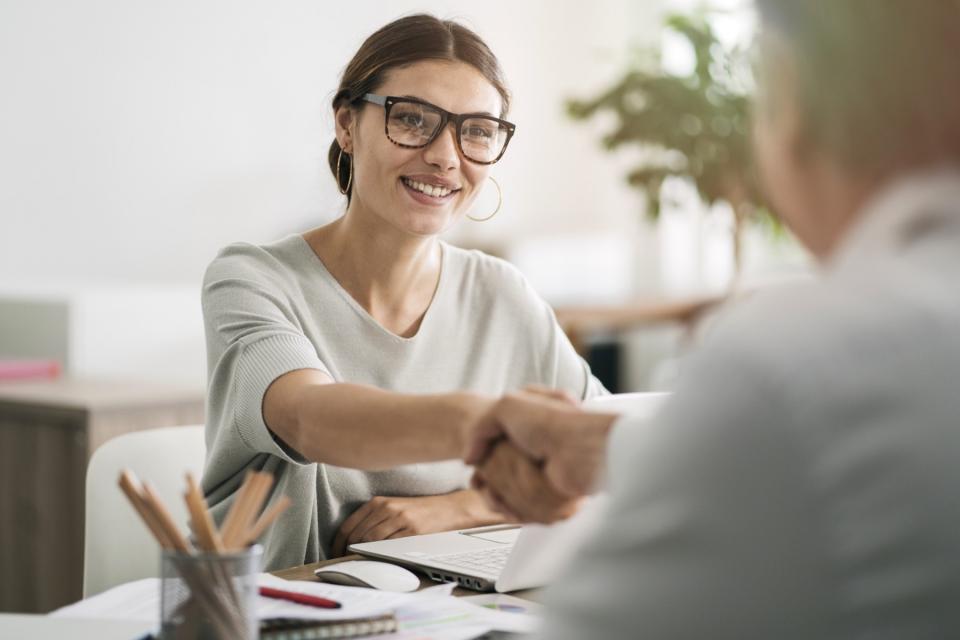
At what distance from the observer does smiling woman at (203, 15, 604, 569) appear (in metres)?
1.54

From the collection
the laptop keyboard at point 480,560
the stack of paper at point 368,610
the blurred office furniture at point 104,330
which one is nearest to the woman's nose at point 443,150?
the laptop keyboard at point 480,560

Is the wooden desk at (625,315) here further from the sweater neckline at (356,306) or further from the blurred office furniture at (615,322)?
the sweater neckline at (356,306)

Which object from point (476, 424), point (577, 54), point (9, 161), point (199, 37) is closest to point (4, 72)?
point (9, 161)

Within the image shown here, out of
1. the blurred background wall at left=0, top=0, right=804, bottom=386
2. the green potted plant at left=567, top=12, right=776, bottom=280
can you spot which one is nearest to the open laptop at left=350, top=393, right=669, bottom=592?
the blurred background wall at left=0, top=0, right=804, bottom=386

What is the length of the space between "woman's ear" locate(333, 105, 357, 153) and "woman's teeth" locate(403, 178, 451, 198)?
0.14 meters

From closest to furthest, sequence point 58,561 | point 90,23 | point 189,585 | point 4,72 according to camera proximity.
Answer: point 189,585, point 58,561, point 4,72, point 90,23

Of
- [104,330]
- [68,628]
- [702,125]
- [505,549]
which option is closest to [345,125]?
[505,549]

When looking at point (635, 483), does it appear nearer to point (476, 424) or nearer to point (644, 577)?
point (644, 577)

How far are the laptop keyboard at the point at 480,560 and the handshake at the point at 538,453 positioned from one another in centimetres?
14

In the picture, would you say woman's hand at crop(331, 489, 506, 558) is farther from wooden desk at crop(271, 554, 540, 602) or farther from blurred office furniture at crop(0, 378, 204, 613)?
blurred office furniture at crop(0, 378, 204, 613)

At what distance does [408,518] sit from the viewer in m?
1.57

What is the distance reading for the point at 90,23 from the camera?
12.4 ft

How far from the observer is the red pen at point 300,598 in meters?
1.10

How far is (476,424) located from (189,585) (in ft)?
1.27
